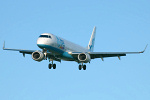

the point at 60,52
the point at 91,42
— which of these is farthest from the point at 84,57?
the point at 91,42

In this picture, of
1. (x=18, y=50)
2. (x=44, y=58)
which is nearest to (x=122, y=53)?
(x=44, y=58)

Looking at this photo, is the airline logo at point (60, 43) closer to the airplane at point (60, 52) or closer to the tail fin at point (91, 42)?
the airplane at point (60, 52)

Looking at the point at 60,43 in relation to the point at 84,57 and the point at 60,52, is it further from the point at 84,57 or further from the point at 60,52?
the point at 84,57

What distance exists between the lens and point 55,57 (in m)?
57.0

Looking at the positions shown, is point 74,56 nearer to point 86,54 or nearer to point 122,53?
point 86,54

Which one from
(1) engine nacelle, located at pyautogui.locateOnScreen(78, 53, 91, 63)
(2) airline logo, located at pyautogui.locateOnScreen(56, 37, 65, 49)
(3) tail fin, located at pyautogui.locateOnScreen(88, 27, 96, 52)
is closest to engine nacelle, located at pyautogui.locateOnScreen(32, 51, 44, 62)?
(2) airline logo, located at pyautogui.locateOnScreen(56, 37, 65, 49)

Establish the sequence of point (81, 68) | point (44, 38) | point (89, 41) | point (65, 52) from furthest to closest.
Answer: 1. point (89, 41)
2. point (81, 68)
3. point (65, 52)
4. point (44, 38)

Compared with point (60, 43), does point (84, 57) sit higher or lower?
lower

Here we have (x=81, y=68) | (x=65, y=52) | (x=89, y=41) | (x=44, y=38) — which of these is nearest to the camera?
(x=44, y=38)

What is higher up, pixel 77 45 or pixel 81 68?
pixel 77 45

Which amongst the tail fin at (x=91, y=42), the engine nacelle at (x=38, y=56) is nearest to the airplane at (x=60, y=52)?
the engine nacelle at (x=38, y=56)

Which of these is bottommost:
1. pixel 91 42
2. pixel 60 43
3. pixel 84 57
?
pixel 84 57

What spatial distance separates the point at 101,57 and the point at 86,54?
14.2 feet

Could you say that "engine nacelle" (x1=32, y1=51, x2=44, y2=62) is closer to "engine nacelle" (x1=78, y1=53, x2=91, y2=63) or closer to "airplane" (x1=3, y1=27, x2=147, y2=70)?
"airplane" (x1=3, y1=27, x2=147, y2=70)
